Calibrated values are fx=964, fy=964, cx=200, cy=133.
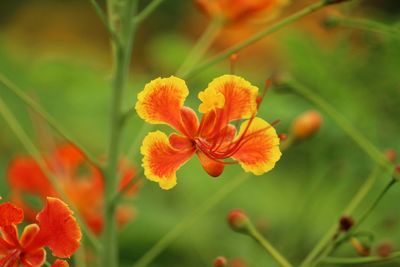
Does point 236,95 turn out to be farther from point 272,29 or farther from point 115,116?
point 115,116

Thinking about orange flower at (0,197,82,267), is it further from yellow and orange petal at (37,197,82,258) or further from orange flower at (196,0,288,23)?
orange flower at (196,0,288,23)

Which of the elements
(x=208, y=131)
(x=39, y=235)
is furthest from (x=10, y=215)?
(x=208, y=131)

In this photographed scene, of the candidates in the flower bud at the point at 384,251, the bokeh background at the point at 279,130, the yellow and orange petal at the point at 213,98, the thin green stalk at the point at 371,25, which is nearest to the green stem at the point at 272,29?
the thin green stalk at the point at 371,25

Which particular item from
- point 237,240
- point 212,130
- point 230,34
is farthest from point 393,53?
point 230,34

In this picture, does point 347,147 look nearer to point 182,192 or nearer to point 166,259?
point 166,259

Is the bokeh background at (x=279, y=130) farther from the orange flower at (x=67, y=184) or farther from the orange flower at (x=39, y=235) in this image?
the orange flower at (x=39, y=235)

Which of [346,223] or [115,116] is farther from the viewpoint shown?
[115,116]

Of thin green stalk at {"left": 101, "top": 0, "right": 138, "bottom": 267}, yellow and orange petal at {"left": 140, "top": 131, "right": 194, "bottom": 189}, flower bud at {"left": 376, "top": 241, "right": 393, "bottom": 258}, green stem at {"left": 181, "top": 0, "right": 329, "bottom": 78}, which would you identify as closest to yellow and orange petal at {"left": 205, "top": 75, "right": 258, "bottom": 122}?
yellow and orange petal at {"left": 140, "top": 131, "right": 194, "bottom": 189}
